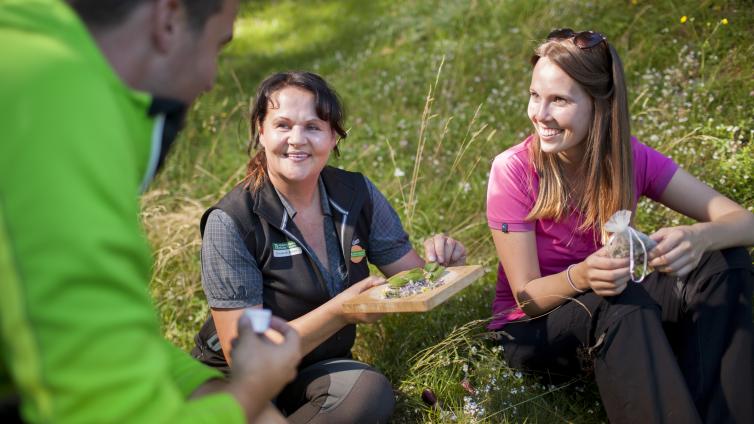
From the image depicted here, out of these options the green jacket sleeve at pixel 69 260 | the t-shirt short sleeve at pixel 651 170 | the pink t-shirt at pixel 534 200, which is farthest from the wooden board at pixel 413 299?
the green jacket sleeve at pixel 69 260

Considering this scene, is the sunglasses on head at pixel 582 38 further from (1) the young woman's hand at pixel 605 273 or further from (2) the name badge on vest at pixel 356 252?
(2) the name badge on vest at pixel 356 252

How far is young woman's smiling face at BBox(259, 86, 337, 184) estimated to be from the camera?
3.10m

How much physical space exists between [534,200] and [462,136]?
1984 mm

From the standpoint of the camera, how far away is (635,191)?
11.0 ft

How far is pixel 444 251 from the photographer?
3201 millimetres

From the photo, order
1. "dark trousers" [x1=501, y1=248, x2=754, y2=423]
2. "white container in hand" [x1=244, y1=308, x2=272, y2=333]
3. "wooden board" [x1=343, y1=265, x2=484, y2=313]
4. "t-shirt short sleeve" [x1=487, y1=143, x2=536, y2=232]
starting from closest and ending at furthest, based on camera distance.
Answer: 1. "white container in hand" [x1=244, y1=308, x2=272, y2=333]
2. "wooden board" [x1=343, y1=265, x2=484, y2=313]
3. "dark trousers" [x1=501, y1=248, x2=754, y2=423]
4. "t-shirt short sleeve" [x1=487, y1=143, x2=536, y2=232]

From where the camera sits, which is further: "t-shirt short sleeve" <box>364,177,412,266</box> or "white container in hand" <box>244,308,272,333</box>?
"t-shirt short sleeve" <box>364,177,412,266</box>

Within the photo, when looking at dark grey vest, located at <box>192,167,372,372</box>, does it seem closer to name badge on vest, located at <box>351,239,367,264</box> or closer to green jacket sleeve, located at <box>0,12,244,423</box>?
name badge on vest, located at <box>351,239,367,264</box>

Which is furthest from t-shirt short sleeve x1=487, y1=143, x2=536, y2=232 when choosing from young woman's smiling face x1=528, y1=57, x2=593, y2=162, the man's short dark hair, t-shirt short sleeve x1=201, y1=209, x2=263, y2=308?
the man's short dark hair

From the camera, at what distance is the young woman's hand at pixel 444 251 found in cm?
320

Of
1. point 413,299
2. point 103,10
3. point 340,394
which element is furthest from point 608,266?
point 103,10

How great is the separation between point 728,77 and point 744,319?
2427 millimetres

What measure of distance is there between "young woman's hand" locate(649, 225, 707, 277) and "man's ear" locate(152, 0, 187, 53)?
6.48 ft

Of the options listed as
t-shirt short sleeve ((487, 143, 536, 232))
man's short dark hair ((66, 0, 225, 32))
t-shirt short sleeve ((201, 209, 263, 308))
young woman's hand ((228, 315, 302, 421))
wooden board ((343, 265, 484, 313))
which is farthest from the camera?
t-shirt short sleeve ((487, 143, 536, 232))
